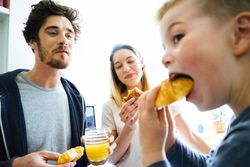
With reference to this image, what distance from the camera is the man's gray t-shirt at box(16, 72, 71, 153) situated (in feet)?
3.86

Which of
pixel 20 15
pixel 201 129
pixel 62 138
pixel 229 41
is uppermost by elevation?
pixel 20 15

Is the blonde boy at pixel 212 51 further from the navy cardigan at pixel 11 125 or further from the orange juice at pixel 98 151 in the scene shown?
the navy cardigan at pixel 11 125

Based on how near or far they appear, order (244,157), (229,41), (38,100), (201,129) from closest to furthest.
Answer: (244,157)
(229,41)
(38,100)
(201,129)

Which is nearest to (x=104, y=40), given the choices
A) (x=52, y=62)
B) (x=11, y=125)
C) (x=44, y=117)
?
(x=52, y=62)

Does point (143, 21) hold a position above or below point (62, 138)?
above

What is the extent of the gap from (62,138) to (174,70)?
3.03ft

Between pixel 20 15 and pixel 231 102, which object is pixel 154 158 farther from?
pixel 20 15

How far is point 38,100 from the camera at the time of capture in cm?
125

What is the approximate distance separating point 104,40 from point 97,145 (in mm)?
1904

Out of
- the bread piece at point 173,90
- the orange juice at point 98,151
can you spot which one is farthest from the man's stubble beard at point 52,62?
the bread piece at point 173,90

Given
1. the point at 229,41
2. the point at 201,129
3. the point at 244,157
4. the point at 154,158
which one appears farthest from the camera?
the point at 201,129

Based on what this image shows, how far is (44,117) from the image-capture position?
123 centimetres

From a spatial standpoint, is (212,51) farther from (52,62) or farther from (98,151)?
(52,62)

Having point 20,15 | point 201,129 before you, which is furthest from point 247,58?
point 201,129
